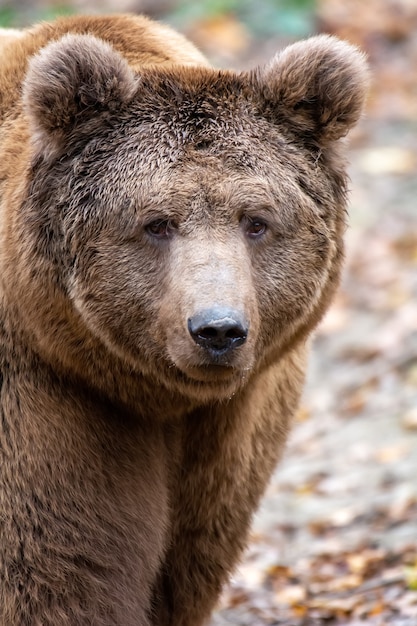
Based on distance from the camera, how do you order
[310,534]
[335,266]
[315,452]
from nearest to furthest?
[335,266] < [310,534] < [315,452]

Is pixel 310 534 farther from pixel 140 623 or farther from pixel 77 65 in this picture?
pixel 77 65

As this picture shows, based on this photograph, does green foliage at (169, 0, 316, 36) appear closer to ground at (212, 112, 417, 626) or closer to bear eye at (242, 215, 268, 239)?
ground at (212, 112, 417, 626)

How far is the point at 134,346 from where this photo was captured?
5039mm

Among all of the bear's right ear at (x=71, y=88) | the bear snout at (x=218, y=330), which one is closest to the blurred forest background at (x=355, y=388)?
the bear snout at (x=218, y=330)

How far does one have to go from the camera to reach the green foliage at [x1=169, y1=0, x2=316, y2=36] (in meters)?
15.7

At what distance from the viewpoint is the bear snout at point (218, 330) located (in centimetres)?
445

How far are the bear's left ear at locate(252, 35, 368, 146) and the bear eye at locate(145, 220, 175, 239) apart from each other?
0.78m

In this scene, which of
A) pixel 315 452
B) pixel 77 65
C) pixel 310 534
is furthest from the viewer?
pixel 315 452

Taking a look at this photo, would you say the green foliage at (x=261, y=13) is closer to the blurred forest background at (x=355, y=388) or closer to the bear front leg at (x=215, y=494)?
the blurred forest background at (x=355, y=388)

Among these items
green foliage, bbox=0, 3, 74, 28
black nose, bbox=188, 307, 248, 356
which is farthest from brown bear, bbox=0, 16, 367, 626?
green foliage, bbox=0, 3, 74, 28

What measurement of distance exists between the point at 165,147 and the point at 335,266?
1021mm

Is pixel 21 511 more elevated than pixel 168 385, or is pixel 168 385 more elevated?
pixel 168 385

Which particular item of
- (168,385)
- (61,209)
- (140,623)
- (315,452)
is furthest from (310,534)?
(61,209)

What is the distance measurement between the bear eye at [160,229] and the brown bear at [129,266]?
12 millimetres
